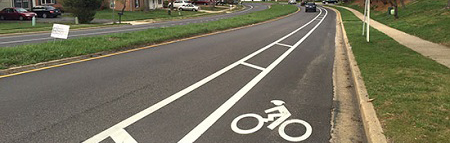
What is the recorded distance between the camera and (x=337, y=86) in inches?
299

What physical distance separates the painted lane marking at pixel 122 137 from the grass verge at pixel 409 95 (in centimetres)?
314

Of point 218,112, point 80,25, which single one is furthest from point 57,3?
point 218,112

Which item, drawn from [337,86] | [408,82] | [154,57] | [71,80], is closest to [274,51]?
[154,57]

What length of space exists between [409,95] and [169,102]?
4072 mm

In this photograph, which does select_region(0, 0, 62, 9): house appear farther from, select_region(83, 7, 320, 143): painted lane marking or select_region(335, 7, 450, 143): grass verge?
select_region(335, 7, 450, 143): grass verge

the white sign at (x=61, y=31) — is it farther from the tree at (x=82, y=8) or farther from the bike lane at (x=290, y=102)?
the tree at (x=82, y=8)

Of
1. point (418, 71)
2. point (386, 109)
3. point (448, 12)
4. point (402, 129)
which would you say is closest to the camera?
point (402, 129)

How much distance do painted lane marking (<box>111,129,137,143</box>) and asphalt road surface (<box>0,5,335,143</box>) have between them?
0.01m

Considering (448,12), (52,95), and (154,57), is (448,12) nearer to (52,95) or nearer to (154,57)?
(154,57)

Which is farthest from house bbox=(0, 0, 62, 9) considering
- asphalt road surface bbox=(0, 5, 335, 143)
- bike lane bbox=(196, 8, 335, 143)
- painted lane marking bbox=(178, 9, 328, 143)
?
painted lane marking bbox=(178, 9, 328, 143)

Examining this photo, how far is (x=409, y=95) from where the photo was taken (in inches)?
234

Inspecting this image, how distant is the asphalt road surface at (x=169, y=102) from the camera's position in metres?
4.60

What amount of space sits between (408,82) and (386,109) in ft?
6.86

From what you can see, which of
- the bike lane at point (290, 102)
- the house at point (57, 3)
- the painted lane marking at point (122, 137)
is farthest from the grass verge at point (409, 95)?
the house at point (57, 3)
